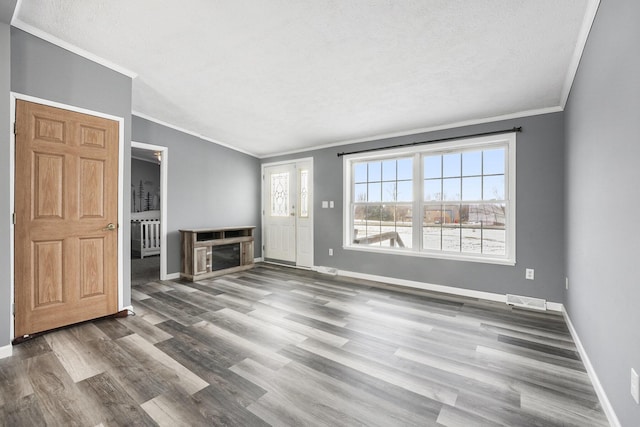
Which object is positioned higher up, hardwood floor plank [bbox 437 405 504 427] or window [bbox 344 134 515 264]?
window [bbox 344 134 515 264]

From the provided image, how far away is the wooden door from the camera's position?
223 inches

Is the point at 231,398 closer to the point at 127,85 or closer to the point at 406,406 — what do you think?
the point at 406,406

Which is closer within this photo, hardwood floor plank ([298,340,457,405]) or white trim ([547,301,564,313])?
hardwood floor plank ([298,340,457,405])

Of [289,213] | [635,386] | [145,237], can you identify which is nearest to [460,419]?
[635,386]

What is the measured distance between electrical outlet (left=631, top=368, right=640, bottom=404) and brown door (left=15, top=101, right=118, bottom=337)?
4.00 metres

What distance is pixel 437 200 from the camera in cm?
401

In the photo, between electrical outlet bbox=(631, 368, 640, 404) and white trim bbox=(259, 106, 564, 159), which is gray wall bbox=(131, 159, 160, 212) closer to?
white trim bbox=(259, 106, 564, 159)

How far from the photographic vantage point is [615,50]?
60.1 inches

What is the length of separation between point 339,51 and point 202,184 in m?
3.59

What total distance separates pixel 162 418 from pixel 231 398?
14.5 inches

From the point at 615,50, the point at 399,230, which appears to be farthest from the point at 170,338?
the point at 615,50

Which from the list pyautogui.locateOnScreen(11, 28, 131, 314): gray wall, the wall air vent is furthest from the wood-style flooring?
pyautogui.locateOnScreen(11, 28, 131, 314): gray wall

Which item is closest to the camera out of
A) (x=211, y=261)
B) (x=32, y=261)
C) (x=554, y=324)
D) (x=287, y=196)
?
(x=32, y=261)

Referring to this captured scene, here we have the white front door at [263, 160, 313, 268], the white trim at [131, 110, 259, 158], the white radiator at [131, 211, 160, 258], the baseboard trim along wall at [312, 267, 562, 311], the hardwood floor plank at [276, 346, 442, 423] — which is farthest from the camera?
the white radiator at [131, 211, 160, 258]
